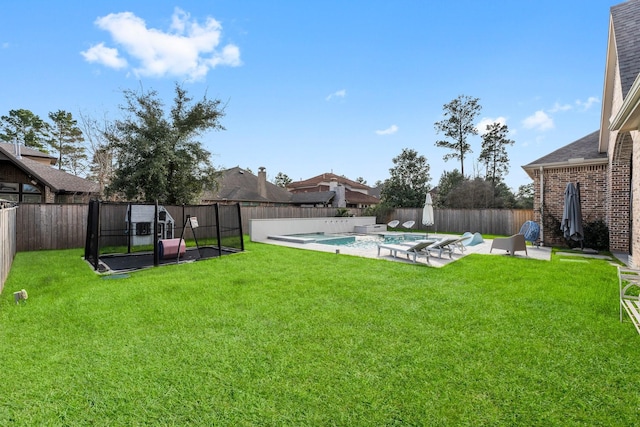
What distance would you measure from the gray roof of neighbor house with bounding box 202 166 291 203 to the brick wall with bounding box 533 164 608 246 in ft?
72.1

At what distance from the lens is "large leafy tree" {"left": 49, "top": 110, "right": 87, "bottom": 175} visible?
Answer: 1147 inches

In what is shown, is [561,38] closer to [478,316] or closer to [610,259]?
[610,259]

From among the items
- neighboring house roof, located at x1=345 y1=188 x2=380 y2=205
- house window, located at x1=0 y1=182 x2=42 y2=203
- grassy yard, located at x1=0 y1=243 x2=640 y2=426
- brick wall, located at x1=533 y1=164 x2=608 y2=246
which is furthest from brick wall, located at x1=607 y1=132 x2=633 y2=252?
neighboring house roof, located at x1=345 y1=188 x2=380 y2=205

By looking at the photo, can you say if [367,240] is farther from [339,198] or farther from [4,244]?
[339,198]

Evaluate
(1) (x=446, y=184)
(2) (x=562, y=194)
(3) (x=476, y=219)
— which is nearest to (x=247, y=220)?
→ (3) (x=476, y=219)

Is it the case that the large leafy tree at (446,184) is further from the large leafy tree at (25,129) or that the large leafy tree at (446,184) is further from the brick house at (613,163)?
the large leafy tree at (25,129)

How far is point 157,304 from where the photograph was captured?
192 inches

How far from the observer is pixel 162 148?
14.7 m

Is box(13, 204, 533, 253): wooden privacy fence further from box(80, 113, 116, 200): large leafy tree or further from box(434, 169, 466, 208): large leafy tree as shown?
box(434, 169, 466, 208): large leafy tree

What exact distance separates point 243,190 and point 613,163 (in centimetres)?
2560

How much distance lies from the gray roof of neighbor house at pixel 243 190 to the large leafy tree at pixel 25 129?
17400 mm

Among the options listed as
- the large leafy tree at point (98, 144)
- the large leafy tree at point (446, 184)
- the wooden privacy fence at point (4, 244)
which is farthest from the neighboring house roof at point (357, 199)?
Result: the wooden privacy fence at point (4, 244)

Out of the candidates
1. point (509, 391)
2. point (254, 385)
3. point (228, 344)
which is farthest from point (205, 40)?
point (509, 391)

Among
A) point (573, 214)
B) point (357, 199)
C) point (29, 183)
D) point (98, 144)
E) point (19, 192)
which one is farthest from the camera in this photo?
point (357, 199)
